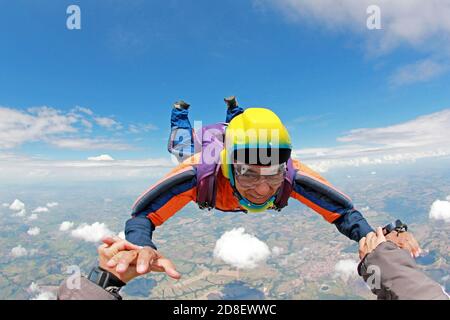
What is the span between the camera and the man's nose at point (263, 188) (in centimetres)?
279

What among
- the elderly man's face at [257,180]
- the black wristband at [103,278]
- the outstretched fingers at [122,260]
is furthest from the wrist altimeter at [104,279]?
the elderly man's face at [257,180]

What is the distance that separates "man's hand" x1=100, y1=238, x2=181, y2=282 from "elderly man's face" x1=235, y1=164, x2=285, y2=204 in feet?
4.08

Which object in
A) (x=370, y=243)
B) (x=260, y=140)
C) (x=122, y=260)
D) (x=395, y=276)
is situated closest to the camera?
(x=395, y=276)

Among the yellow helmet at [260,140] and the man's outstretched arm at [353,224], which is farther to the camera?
the man's outstretched arm at [353,224]

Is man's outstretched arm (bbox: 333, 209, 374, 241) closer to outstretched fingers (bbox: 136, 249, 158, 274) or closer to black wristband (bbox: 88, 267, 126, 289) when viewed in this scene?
outstretched fingers (bbox: 136, 249, 158, 274)

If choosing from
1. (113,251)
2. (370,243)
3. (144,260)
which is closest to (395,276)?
(370,243)

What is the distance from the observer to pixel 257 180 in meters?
2.77

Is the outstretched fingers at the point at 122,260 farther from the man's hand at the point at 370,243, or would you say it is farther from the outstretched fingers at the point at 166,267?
the man's hand at the point at 370,243

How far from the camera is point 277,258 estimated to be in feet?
544

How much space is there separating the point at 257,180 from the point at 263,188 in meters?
0.12

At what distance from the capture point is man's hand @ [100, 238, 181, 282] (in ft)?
5.43

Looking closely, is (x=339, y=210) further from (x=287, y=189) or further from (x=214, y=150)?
(x=214, y=150)

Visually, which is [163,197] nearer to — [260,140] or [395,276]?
[260,140]
